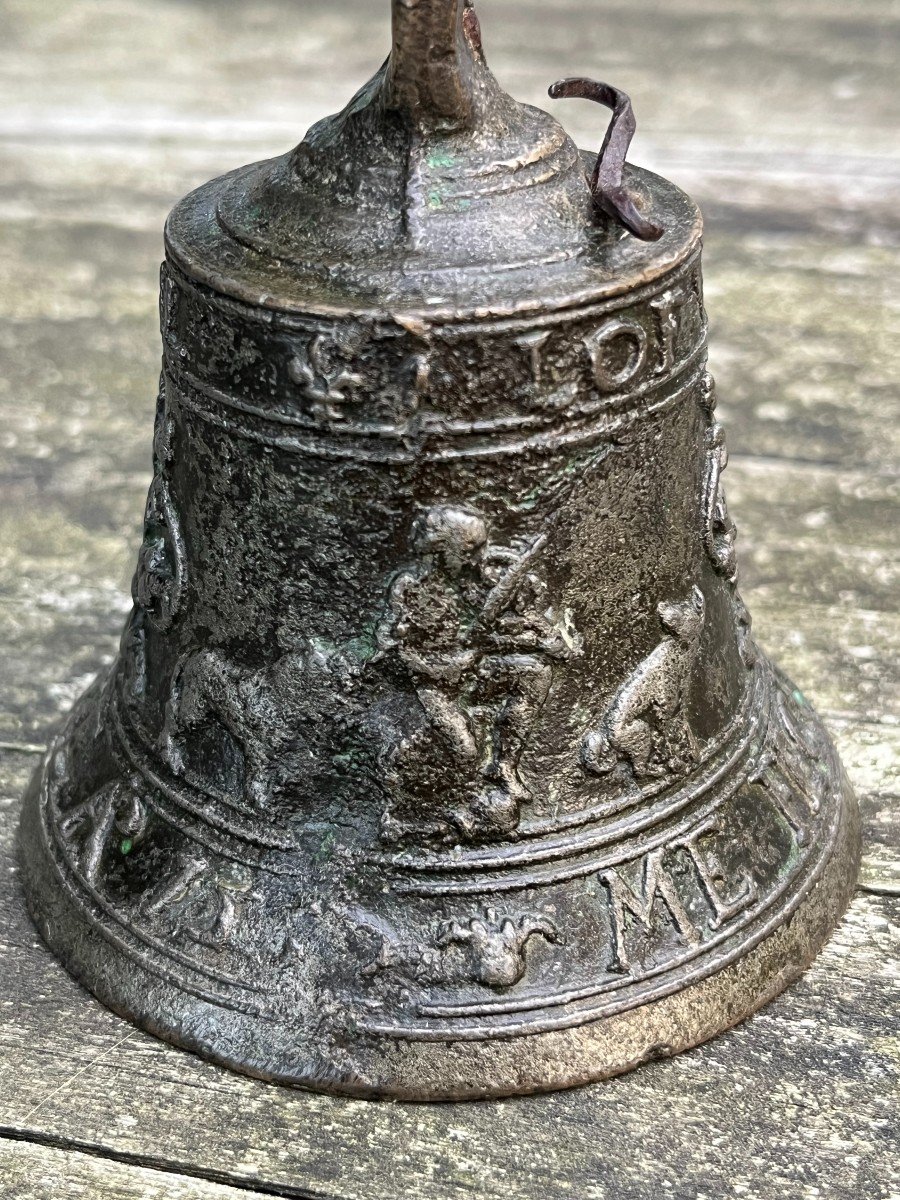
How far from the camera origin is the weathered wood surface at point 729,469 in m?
1.17

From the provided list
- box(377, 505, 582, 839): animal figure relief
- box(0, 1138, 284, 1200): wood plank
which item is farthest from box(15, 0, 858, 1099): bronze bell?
box(0, 1138, 284, 1200): wood plank

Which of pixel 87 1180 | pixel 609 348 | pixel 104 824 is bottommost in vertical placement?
pixel 87 1180

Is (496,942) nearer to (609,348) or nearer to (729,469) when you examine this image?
(609,348)

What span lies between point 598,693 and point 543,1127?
356 mm

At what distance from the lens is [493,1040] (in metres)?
1.19

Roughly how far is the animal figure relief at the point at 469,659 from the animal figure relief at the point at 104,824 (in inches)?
10.6

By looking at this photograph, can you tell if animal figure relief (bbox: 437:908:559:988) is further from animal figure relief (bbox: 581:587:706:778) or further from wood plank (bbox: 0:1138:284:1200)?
wood plank (bbox: 0:1138:284:1200)

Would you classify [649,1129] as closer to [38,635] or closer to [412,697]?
[412,697]

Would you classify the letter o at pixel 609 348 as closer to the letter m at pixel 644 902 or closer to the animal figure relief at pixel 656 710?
the animal figure relief at pixel 656 710

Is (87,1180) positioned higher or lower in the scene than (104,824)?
lower

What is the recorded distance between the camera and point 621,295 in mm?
1122

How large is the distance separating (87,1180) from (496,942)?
372 millimetres

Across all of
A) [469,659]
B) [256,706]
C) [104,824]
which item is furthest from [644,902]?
[104,824]

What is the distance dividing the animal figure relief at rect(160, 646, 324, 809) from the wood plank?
1.00 ft
